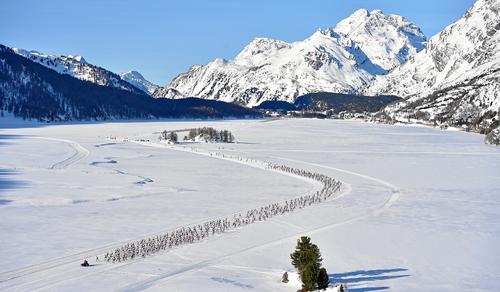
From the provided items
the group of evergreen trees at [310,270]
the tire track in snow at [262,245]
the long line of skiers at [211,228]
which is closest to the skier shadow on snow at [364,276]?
the group of evergreen trees at [310,270]

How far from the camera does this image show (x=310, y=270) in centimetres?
3403

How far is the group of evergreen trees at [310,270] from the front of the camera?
3388 centimetres

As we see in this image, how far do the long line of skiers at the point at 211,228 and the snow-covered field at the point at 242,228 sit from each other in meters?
1.24

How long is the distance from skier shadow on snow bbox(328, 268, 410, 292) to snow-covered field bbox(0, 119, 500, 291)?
5.4 inches

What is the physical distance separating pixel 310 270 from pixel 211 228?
19.9 m

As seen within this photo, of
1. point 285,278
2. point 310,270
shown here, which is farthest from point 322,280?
point 285,278

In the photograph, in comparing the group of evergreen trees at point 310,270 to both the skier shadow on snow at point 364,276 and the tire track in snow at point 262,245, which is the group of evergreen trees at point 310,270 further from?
the tire track in snow at point 262,245

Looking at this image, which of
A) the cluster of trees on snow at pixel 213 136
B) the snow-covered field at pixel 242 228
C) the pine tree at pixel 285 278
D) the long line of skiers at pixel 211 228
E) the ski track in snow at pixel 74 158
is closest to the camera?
the pine tree at pixel 285 278

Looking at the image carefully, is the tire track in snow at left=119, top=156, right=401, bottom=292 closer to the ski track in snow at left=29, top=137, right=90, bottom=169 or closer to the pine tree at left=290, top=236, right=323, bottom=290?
the pine tree at left=290, top=236, right=323, bottom=290

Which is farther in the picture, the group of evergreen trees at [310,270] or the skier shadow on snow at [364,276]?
the skier shadow on snow at [364,276]

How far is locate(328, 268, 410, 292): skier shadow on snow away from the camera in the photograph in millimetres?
35844

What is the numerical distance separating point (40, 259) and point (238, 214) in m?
23.5

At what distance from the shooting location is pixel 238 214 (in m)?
59.6

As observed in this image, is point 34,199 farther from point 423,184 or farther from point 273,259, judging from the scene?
point 423,184
